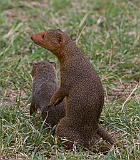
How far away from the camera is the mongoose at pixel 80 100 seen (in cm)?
521

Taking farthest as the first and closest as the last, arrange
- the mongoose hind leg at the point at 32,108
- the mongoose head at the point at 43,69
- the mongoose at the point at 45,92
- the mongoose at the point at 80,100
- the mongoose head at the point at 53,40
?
the mongoose head at the point at 43,69, the mongoose hind leg at the point at 32,108, the mongoose at the point at 45,92, the mongoose head at the point at 53,40, the mongoose at the point at 80,100

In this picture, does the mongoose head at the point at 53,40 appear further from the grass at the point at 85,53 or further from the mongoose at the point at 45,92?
the grass at the point at 85,53

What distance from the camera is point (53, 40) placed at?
5.61 m

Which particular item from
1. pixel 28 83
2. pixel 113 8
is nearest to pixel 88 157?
pixel 28 83

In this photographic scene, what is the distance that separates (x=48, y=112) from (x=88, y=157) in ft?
2.66

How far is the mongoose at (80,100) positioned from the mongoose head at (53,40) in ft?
0.46

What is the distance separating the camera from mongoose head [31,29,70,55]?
219 inches

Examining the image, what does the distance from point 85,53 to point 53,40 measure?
1.98 meters

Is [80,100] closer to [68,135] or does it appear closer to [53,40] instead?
[68,135]

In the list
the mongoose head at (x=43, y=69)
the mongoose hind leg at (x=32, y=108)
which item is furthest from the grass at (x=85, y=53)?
the mongoose head at (x=43, y=69)

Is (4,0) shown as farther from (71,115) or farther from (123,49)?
(71,115)

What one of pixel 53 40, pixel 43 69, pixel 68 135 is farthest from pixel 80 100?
pixel 43 69

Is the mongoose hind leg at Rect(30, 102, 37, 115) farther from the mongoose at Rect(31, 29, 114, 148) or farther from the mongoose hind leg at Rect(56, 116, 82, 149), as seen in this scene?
the mongoose hind leg at Rect(56, 116, 82, 149)

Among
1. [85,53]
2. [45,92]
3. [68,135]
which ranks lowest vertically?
[68,135]
